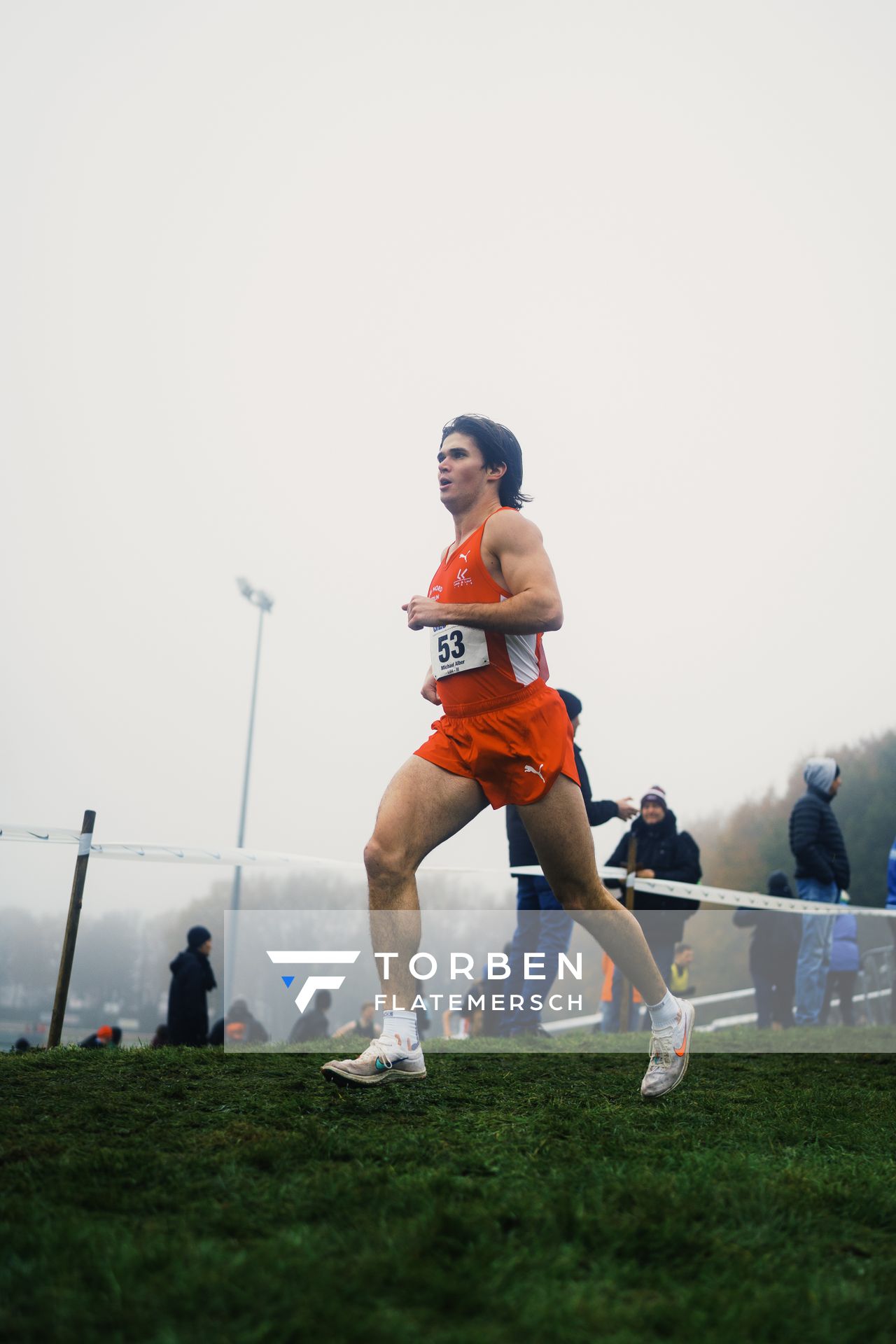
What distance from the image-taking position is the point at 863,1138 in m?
3.32

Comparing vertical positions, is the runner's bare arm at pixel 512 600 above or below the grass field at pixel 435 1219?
above

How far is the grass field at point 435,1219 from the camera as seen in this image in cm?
164

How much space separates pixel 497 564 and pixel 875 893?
40.1m

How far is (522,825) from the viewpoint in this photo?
7262mm

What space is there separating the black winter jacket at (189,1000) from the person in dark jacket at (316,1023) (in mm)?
1768

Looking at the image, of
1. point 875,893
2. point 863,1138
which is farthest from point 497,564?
point 875,893

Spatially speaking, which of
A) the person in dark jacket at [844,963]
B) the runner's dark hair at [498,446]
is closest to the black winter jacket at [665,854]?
the person in dark jacket at [844,963]

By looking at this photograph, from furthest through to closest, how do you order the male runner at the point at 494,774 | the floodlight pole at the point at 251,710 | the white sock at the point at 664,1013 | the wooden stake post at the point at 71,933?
1. the floodlight pole at the point at 251,710
2. the wooden stake post at the point at 71,933
3. the white sock at the point at 664,1013
4. the male runner at the point at 494,774

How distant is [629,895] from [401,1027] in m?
4.85

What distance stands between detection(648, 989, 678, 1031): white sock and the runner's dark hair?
1957 mm

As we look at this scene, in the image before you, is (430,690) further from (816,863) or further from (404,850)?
(816,863)

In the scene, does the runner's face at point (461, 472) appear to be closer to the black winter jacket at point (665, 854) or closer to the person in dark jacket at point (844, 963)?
the black winter jacket at point (665, 854)

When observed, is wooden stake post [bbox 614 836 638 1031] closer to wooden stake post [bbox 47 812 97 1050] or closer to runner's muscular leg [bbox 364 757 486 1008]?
wooden stake post [bbox 47 812 97 1050]

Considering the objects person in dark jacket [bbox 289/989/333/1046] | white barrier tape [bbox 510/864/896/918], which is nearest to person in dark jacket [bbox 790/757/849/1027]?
white barrier tape [bbox 510/864/896/918]
